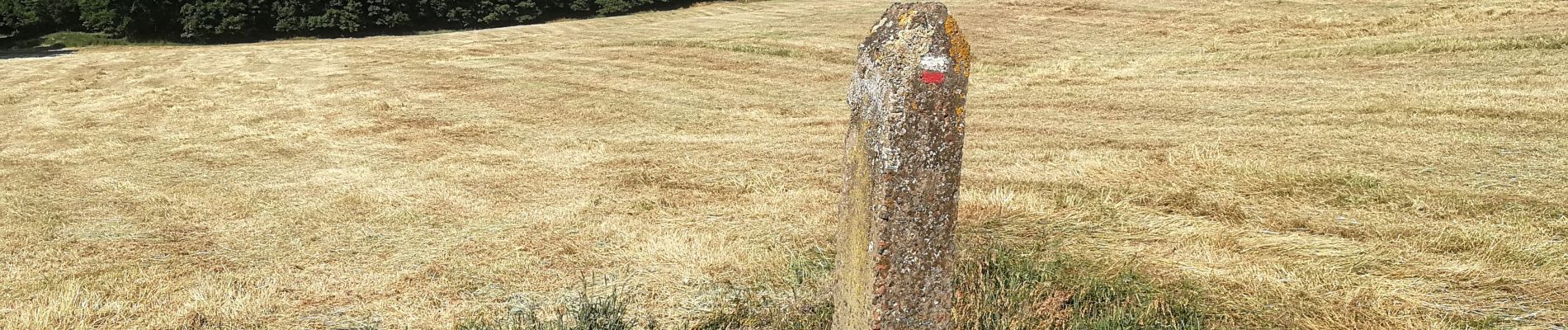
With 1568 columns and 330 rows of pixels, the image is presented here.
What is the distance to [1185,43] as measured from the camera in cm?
2275

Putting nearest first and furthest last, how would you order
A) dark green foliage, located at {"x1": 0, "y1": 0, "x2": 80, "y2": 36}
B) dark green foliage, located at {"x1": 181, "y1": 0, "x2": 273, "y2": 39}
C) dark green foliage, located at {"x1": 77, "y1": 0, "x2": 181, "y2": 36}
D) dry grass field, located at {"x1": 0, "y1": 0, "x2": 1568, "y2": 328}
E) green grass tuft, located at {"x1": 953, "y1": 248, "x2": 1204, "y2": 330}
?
1. green grass tuft, located at {"x1": 953, "y1": 248, "x2": 1204, "y2": 330}
2. dry grass field, located at {"x1": 0, "y1": 0, "x2": 1568, "y2": 328}
3. dark green foliage, located at {"x1": 0, "y1": 0, "x2": 80, "y2": 36}
4. dark green foliage, located at {"x1": 77, "y1": 0, "x2": 181, "y2": 36}
5. dark green foliage, located at {"x1": 181, "y1": 0, "x2": 273, "y2": 39}

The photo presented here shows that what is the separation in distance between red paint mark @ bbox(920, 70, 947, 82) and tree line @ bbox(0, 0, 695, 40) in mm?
42425

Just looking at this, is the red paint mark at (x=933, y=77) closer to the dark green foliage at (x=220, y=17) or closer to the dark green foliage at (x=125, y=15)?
the dark green foliage at (x=220, y=17)

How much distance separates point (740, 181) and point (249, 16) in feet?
124

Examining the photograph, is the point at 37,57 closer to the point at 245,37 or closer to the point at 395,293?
the point at 245,37

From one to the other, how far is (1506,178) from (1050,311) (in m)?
6.06

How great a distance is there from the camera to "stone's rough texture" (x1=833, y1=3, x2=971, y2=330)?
12.6ft

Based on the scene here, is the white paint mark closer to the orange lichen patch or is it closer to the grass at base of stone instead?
the orange lichen patch

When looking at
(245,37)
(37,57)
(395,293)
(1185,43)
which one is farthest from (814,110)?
(245,37)

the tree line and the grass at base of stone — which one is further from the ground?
the tree line

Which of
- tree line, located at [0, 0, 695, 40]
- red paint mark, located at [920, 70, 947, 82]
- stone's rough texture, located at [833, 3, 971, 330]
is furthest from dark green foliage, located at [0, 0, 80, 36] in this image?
red paint mark, located at [920, 70, 947, 82]

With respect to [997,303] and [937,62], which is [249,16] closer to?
[997,303]

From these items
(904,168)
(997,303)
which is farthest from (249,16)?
(904,168)

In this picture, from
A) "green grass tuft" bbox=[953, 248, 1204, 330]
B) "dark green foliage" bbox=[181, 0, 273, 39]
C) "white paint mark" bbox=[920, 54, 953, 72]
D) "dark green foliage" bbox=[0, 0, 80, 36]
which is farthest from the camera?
"dark green foliage" bbox=[181, 0, 273, 39]
